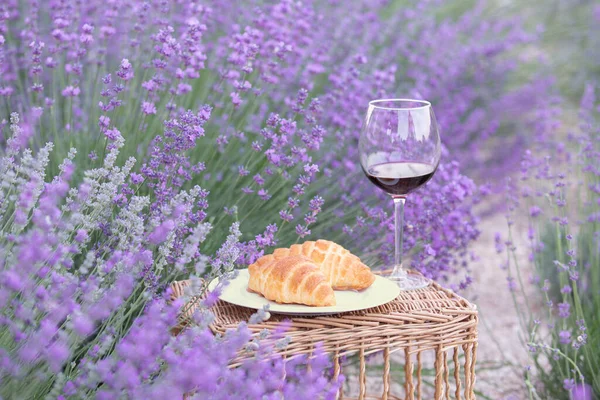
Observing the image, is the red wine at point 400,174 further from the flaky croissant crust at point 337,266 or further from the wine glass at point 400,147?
the flaky croissant crust at point 337,266

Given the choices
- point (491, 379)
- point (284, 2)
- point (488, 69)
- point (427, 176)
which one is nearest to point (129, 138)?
point (284, 2)

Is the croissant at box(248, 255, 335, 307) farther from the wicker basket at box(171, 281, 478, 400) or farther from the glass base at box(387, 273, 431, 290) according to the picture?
the glass base at box(387, 273, 431, 290)

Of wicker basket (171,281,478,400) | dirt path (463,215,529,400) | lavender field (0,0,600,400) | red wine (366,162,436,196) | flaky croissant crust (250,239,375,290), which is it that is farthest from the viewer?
dirt path (463,215,529,400)

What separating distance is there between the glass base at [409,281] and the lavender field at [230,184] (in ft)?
0.82

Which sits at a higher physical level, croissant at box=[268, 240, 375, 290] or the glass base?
croissant at box=[268, 240, 375, 290]

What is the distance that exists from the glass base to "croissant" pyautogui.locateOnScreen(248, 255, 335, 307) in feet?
0.90

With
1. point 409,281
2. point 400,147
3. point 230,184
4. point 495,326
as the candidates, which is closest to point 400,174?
point 400,147

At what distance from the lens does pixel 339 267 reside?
181cm

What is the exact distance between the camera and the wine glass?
74.4 inches

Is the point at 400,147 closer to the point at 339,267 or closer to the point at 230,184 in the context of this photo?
the point at 339,267

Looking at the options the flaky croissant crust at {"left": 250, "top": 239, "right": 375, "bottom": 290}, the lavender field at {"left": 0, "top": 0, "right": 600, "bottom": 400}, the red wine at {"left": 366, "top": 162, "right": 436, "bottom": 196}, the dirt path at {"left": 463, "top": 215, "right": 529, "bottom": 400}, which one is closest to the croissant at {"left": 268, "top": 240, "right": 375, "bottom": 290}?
the flaky croissant crust at {"left": 250, "top": 239, "right": 375, "bottom": 290}

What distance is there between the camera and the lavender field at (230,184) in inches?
51.9

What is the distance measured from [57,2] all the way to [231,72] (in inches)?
24.2

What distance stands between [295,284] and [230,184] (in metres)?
0.86
